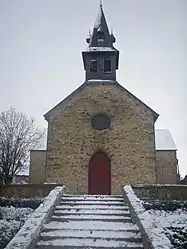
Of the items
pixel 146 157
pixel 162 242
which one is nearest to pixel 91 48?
pixel 146 157

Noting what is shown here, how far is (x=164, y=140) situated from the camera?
2589 centimetres

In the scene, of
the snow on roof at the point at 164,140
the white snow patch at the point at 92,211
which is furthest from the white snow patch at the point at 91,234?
the snow on roof at the point at 164,140

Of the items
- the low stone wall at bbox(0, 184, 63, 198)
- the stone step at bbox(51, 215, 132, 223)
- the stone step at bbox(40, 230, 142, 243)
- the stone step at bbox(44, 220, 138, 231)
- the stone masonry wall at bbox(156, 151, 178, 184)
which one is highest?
the stone masonry wall at bbox(156, 151, 178, 184)

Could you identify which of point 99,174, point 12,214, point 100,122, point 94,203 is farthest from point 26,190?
point 100,122

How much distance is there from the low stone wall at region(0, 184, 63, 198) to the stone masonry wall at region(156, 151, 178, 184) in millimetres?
11499

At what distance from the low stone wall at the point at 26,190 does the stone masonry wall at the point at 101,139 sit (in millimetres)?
4176

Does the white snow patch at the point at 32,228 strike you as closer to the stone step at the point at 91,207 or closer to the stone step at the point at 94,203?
the stone step at the point at 91,207

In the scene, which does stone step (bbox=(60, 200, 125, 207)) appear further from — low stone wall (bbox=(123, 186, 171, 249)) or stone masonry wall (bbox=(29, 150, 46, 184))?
stone masonry wall (bbox=(29, 150, 46, 184))

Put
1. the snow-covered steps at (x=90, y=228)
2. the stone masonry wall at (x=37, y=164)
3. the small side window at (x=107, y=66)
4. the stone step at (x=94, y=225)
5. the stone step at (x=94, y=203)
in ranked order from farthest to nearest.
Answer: the stone masonry wall at (x=37, y=164)
the small side window at (x=107, y=66)
the stone step at (x=94, y=203)
the stone step at (x=94, y=225)
the snow-covered steps at (x=90, y=228)

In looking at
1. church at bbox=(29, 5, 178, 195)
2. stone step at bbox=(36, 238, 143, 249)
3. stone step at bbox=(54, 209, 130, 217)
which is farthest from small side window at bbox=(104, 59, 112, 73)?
stone step at bbox=(36, 238, 143, 249)

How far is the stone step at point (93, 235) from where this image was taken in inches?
282

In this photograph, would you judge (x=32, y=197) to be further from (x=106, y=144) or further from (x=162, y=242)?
(x=162, y=242)

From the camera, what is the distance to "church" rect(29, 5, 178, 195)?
55.0ft

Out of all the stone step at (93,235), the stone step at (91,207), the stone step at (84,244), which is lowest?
the stone step at (84,244)
